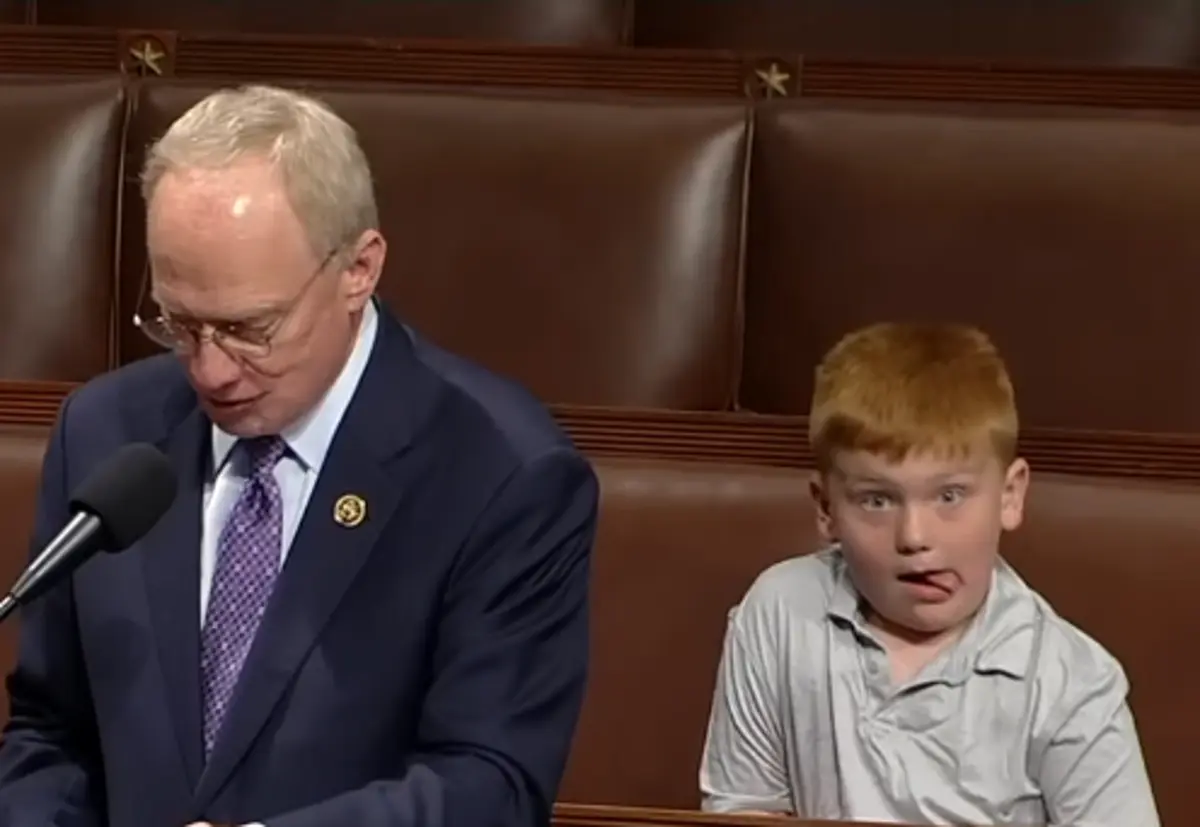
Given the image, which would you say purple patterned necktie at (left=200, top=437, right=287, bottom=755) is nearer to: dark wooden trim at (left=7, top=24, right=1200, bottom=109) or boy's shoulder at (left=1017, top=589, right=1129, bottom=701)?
boy's shoulder at (left=1017, top=589, right=1129, bottom=701)

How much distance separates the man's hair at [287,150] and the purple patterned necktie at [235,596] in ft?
0.30

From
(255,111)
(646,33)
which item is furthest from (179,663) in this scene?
(646,33)

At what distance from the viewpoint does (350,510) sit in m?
0.61

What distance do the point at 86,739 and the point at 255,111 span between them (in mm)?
207

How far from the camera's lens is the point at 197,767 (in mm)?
608

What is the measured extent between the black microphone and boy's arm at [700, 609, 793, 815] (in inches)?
11.6

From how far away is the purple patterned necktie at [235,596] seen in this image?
0.61 meters

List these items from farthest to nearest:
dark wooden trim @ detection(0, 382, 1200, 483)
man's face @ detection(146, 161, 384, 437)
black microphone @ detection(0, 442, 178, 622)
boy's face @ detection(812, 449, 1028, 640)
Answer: dark wooden trim @ detection(0, 382, 1200, 483)
boy's face @ detection(812, 449, 1028, 640)
man's face @ detection(146, 161, 384, 437)
black microphone @ detection(0, 442, 178, 622)

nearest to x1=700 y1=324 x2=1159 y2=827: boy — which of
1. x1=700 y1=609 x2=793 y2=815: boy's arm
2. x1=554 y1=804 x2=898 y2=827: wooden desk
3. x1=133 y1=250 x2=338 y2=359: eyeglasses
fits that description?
x1=700 y1=609 x2=793 y2=815: boy's arm

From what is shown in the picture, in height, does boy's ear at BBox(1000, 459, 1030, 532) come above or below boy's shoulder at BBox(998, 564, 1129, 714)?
above

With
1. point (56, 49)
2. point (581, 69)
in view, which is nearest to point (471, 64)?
point (581, 69)

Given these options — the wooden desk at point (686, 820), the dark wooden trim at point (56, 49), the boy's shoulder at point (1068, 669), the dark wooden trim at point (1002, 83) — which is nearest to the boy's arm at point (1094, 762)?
the boy's shoulder at point (1068, 669)

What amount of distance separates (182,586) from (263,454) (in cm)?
5

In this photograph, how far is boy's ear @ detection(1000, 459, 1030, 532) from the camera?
0.72 metres
